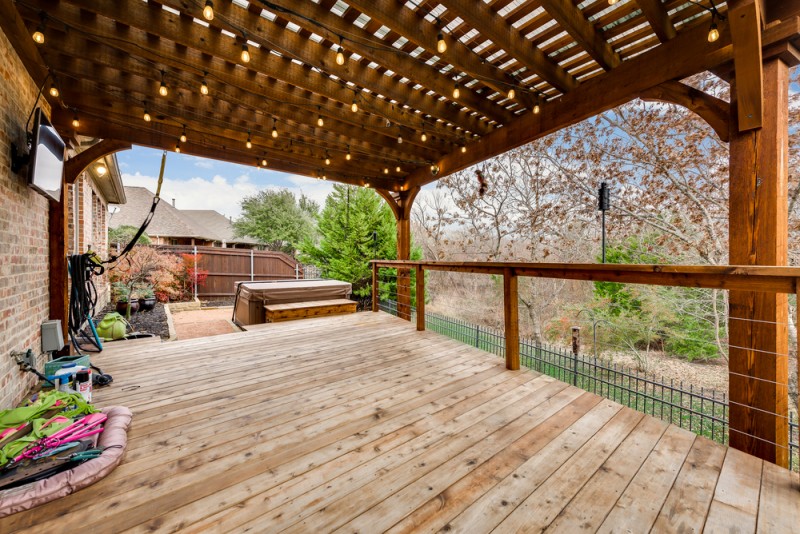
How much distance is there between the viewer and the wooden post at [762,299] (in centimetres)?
180

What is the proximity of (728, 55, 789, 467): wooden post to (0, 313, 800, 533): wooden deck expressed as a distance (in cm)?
40

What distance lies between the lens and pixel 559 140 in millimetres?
6598

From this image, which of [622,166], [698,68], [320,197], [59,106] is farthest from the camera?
[320,197]

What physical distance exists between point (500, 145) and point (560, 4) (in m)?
1.91

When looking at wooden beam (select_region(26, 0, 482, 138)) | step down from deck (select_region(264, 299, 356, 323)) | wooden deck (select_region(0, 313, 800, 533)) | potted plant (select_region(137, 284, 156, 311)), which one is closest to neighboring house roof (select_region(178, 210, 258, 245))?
potted plant (select_region(137, 284, 156, 311))

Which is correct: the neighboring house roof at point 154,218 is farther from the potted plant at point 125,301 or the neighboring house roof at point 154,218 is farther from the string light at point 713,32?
the string light at point 713,32

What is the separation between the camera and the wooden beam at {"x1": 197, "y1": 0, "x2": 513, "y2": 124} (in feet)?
6.86

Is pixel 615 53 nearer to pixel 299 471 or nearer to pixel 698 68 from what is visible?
pixel 698 68

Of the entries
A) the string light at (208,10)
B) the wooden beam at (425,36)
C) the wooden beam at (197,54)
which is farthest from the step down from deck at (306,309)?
the wooden beam at (425,36)

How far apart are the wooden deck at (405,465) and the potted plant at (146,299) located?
5138 millimetres

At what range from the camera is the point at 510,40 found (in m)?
2.37

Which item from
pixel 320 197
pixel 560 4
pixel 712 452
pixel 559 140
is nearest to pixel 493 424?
pixel 712 452

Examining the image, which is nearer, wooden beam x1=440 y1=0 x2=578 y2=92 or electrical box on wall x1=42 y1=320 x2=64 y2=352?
wooden beam x1=440 y1=0 x2=578 y2=92

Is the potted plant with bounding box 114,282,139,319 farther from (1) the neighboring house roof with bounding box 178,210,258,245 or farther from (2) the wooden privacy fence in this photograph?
(1) the neighboring house roof with bounding box 178,210,258,245
